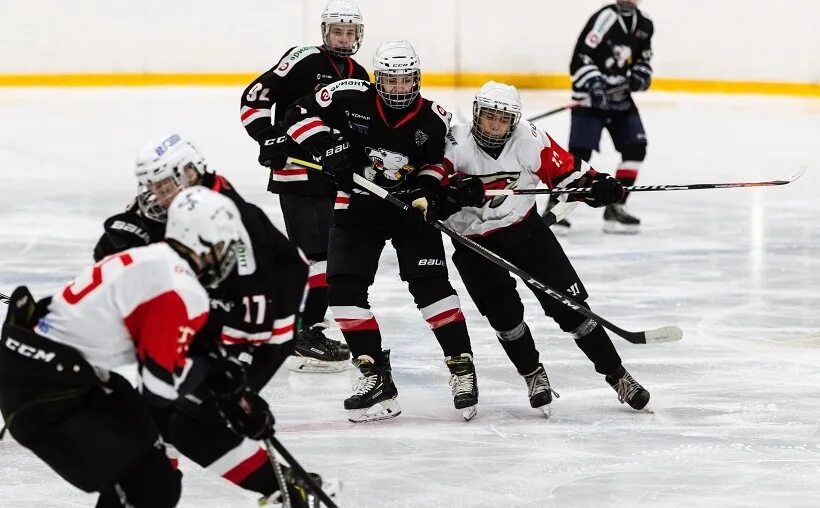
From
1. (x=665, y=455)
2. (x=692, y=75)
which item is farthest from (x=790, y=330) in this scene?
(x=692, y=75)

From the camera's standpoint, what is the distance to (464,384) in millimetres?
4074

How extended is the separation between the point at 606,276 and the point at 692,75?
6.88 metres

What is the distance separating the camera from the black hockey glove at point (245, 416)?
2613 millimetres

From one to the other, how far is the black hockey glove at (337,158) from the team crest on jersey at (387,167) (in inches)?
2.2

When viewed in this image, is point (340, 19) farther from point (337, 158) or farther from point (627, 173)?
point (627, 173)

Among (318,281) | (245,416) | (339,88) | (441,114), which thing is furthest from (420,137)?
(245,416)

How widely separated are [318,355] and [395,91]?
104 centimetres

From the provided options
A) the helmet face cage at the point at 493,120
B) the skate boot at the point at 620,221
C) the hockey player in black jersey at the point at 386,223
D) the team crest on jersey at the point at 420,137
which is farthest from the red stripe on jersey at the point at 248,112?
the skate boot at the point at 620,221

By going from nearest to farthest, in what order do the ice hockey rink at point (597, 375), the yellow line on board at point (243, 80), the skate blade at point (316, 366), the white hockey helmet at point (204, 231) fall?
the white hockey helmet at point (204, 231) → the ice hockey rink at point (597, 375) → the skate blade at point (316, 366) → the yellow line on board at point (243, 80)

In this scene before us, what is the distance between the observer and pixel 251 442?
2.78 meters

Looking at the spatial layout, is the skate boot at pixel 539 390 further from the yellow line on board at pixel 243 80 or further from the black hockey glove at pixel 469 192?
the yellow line on board at pixel 243 80

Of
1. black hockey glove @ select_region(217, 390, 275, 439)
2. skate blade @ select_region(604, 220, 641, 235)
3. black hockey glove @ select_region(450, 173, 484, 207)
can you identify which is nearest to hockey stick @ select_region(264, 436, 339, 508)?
black hockey glove @ select_region(217, 390, 275, 439)

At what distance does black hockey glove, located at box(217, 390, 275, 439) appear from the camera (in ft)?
8.57

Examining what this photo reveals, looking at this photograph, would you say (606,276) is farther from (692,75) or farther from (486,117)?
(692,75)
